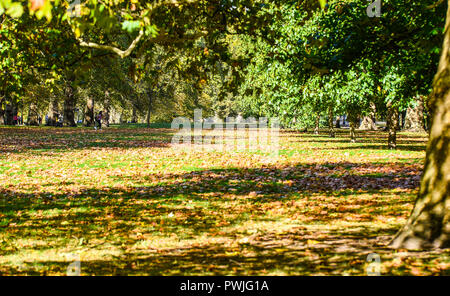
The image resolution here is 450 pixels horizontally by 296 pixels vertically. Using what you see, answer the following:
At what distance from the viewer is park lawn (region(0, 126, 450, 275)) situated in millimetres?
5395

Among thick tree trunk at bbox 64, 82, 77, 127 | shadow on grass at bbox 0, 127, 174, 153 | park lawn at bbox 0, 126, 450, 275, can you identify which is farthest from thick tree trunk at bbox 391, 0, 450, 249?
thick tree trunk at bbox 64, 82, 77, 127

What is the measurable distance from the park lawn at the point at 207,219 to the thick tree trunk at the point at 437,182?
241 millimetres

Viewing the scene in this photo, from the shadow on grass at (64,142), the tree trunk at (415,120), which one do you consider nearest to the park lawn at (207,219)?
the shadow on grass at (64,142)

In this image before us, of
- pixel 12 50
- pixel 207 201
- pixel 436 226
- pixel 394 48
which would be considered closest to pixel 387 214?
pixel 436 226

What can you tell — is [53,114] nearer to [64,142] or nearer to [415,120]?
[64,142]

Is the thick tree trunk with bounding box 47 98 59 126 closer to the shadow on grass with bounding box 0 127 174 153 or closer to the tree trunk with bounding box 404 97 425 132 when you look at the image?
the shadow on grass with bounding box 0 127 174 153

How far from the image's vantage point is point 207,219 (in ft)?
26.6

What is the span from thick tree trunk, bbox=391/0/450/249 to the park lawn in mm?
241

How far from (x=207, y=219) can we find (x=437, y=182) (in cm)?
435

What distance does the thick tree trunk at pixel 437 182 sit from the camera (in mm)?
5262

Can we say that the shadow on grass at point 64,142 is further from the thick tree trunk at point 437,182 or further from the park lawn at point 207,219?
the thick tree trunk at point 437,182

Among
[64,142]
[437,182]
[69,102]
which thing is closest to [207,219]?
[437,182]

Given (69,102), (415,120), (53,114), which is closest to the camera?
(69,102)

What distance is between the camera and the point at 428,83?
16.3 m
